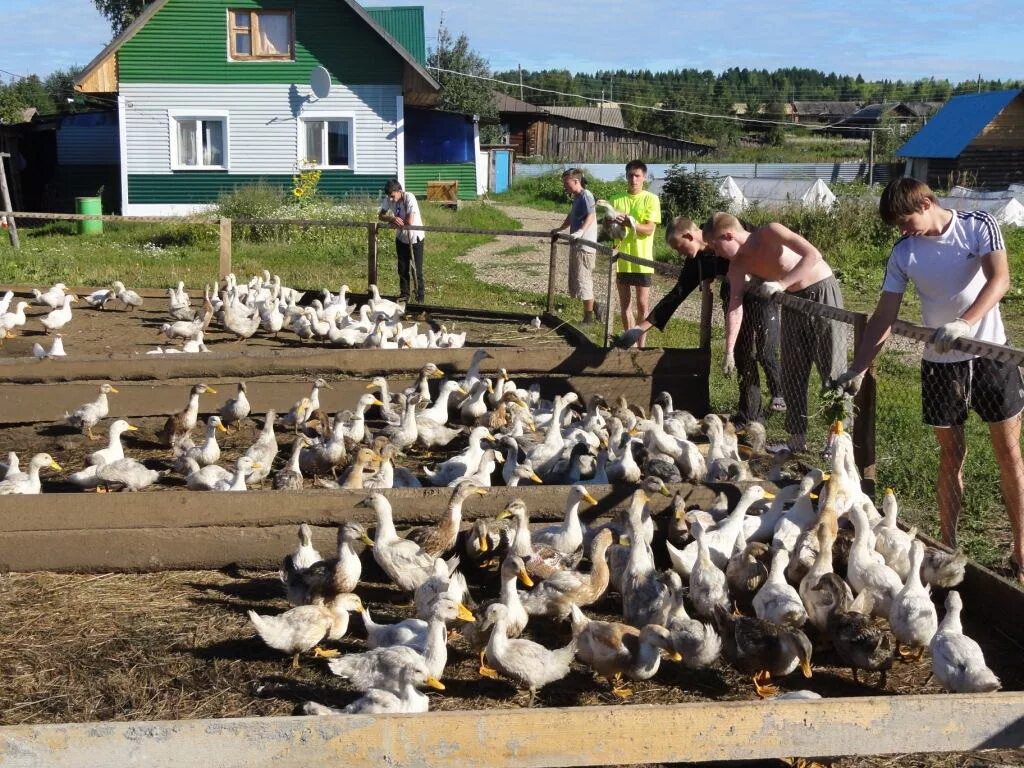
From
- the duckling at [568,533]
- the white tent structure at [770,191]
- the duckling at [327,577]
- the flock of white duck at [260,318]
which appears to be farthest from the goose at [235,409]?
the white tent structure at [770,191]

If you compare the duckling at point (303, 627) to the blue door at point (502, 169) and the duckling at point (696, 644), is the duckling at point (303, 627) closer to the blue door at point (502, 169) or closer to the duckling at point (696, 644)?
the duckling at point (696, 644)

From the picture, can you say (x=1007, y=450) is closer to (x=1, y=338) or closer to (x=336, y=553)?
(x=336, y=553)

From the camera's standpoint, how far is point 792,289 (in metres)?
7.55

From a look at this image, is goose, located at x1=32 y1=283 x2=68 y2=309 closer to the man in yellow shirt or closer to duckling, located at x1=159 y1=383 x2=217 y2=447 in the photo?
duckling, located at x1=159 y1=383 x2=217 y2=447

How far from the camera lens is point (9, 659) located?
4941mm

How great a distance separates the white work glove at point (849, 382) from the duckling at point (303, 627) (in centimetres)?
292

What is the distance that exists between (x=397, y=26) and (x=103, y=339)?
23806 mm

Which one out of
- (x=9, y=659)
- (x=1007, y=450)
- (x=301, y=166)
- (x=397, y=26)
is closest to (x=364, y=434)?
(x=9, y=659)

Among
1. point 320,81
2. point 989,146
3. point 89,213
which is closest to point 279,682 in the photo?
point 89,213

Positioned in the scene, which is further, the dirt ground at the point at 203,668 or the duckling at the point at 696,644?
the duckling at the point at 696,644

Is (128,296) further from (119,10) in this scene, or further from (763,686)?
(119,10)

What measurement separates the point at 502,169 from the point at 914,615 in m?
43.9

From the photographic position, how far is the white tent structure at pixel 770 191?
2992 cm

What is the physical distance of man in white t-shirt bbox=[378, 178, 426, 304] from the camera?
1534cm
